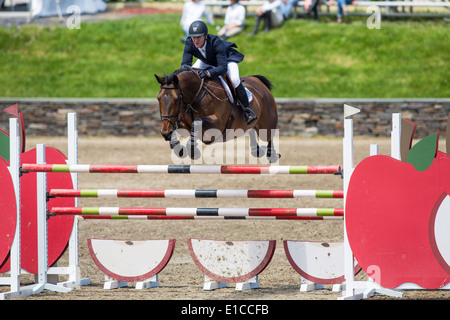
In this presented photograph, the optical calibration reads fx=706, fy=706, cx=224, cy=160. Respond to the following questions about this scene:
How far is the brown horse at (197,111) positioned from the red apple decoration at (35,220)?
3.11 feet

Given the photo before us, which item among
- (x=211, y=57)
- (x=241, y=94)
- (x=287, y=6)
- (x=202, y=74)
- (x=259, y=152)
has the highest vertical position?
(x=287, y=6)

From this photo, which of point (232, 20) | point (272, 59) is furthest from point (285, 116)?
point (232, 20)

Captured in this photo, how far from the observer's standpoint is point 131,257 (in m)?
5.55

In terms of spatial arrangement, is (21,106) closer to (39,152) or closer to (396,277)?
(39,152)

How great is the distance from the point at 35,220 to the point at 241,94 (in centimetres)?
210

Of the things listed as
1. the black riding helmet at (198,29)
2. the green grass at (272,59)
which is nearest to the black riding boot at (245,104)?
the black riding helmet at (198,29)

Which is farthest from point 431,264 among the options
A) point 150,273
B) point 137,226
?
point 137,226

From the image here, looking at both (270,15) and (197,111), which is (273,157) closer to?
(197,111)

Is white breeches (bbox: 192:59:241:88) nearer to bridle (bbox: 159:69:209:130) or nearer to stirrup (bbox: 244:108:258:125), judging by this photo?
stirrup (bbox: 244:108:258:125)

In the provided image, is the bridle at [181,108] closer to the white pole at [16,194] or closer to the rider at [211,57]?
the rider at [211,57]

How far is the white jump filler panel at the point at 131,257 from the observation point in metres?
5.45

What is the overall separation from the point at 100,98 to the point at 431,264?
12.3 meters

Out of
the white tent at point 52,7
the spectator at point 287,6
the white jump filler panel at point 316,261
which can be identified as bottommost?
the white jump filler panel at point 316,261

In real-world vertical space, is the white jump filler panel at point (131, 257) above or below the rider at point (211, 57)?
below
